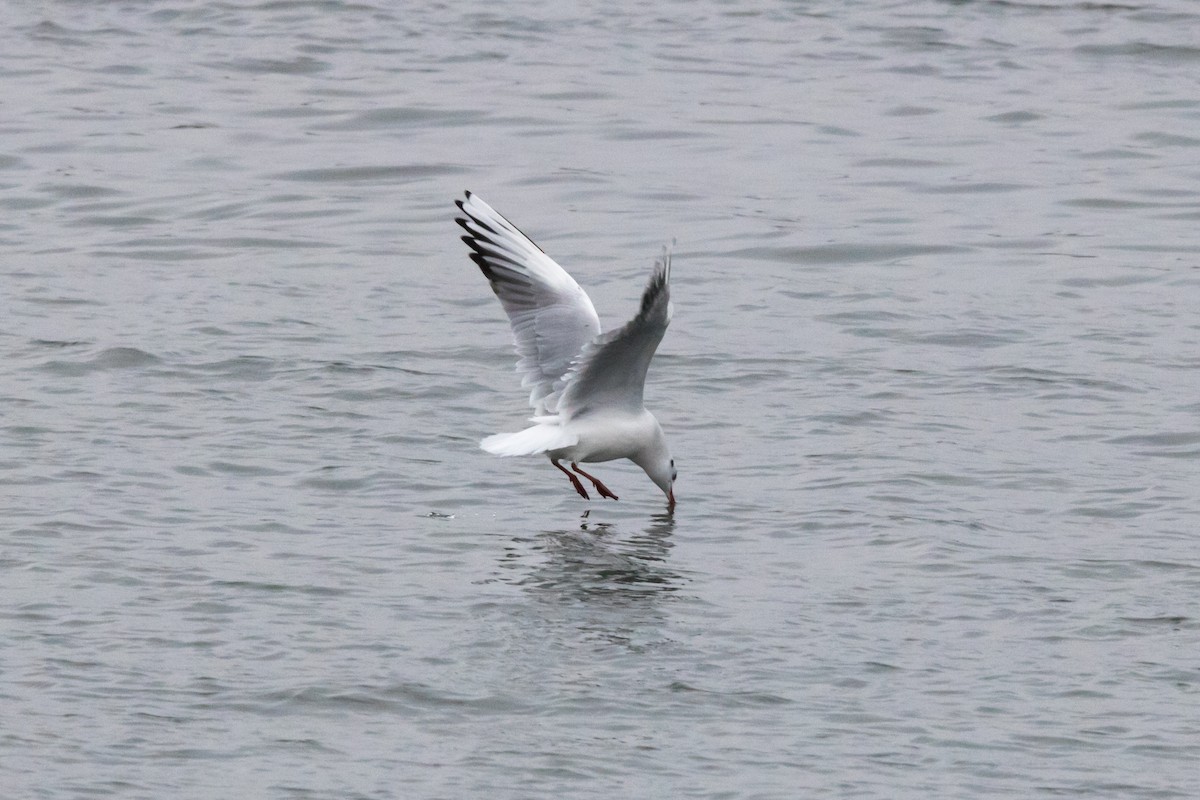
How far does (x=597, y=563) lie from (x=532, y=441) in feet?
2.09

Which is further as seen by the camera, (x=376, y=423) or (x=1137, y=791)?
(x=376, y=423)

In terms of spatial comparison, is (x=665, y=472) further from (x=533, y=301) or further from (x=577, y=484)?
(x=533, y=301)

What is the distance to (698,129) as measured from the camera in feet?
57.1

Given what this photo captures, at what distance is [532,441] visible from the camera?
28.6 feet

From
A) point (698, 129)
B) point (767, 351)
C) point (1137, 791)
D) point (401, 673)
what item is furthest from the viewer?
point (698, 129)

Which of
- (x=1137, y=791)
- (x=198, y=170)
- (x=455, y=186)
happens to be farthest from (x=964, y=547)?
(x=198, y=170)

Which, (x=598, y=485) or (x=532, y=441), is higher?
(x=532, y=441)

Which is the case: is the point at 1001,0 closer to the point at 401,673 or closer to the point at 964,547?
the point at 964,547

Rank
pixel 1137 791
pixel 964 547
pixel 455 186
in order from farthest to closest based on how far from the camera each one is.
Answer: pixel 455 186, pixel 964 547, pixel 1137 791

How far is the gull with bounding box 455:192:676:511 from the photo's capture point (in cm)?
872

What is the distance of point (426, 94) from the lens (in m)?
18.6

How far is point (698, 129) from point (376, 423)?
25.9 feet

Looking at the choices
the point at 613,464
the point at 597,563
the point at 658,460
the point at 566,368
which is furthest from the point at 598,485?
the point at 613,464

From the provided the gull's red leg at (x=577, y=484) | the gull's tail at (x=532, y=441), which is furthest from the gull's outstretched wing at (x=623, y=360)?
the gull's red leg at (x=577, y=484)
